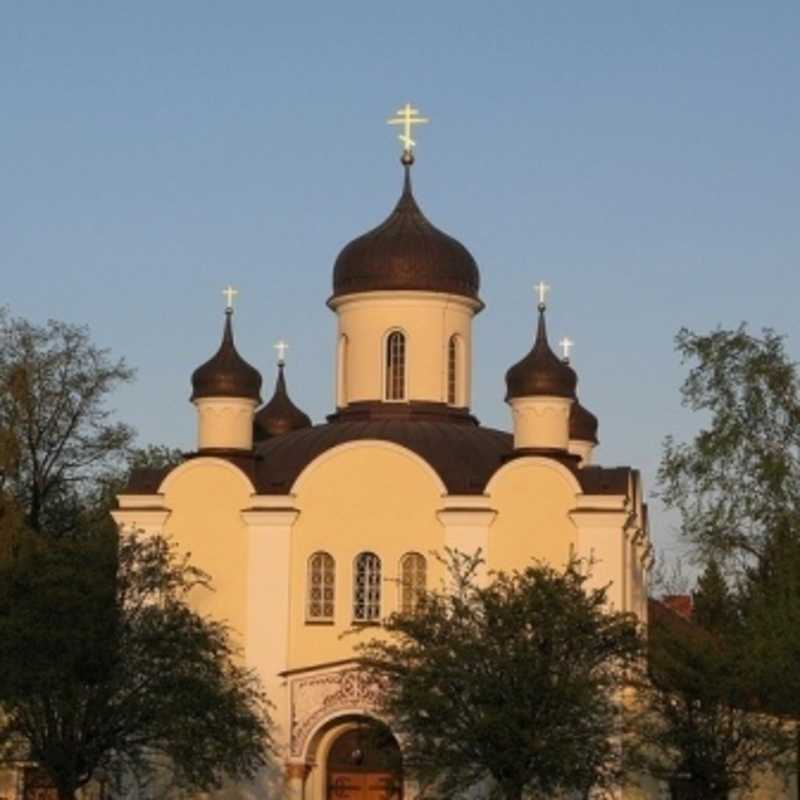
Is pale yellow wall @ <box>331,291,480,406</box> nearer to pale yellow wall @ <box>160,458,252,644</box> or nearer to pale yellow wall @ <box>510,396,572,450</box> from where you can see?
pale yellow wall @ <box>510,396,572,450</box>

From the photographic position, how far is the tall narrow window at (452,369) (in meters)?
54.2

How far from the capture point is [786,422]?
145 ft

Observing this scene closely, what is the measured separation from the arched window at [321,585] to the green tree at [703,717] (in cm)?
643

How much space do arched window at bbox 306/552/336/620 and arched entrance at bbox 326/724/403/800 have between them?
2.49m

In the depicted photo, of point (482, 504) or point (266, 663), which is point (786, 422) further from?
point (266, 663)

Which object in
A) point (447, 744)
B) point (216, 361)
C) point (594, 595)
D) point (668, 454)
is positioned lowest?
point (447, 744)

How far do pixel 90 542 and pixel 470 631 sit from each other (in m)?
7.56

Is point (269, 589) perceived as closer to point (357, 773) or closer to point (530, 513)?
point (357, 773)

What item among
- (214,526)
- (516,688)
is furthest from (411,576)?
(516,688)

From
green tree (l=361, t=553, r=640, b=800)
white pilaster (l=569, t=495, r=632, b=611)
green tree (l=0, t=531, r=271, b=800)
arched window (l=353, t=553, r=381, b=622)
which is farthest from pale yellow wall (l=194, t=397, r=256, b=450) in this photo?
green tree (l=361, t=553, r=640, b=800)

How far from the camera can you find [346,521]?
50344mm

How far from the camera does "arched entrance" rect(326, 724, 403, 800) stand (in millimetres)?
49406

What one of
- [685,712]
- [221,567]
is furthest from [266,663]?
[685,712]

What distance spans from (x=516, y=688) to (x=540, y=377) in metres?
9.93
